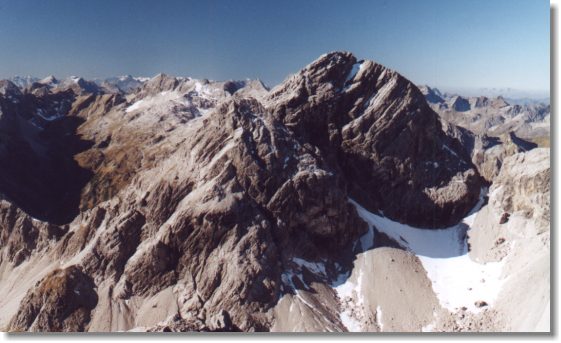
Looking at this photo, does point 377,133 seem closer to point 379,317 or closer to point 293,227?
point 293,227

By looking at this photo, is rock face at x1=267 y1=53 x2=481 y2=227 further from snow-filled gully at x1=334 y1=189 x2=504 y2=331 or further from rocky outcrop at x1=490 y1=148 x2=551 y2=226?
rocky outcrop at x1=490 y1=148 x2=551 y2=226

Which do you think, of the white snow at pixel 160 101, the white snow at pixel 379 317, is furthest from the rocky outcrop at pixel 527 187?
the white snow at pixel 160 101

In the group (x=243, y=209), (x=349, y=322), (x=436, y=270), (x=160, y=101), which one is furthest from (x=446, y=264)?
(x=160, y=101)

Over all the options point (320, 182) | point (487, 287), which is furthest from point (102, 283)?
point (487, 287)

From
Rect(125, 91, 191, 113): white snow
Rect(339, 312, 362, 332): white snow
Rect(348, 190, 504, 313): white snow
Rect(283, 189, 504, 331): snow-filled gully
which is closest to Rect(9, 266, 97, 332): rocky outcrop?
Rect(283, 189, 504, 331): snow-filled gully

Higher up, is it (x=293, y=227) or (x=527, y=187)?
(x=527, y=187)

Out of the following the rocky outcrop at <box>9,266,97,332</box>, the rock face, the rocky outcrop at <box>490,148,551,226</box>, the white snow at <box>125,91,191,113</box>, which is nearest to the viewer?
the rocky outcrop at <box>9,266,97,332</box>
